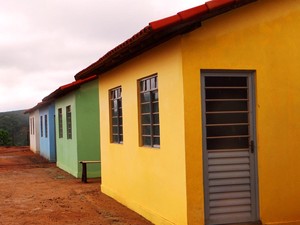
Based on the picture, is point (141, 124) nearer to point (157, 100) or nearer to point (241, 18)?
point (157, 100)

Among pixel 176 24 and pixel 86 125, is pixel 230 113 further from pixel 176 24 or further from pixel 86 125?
pixel 86 125

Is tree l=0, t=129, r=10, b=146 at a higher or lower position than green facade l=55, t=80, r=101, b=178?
lower

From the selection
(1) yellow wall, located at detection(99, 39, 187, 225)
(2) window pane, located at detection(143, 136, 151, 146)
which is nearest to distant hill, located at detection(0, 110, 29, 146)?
(1) yellow wall, located at detection(99, 39, 187, 225)

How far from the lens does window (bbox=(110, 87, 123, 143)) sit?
447 inches

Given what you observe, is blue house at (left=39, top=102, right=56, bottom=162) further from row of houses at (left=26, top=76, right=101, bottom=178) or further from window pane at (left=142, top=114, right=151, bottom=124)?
window pane at (left=142, top=114, right=151, bottom=124)

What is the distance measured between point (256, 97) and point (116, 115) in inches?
183

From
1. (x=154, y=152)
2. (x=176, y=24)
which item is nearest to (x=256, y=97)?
(x=176, y=24)

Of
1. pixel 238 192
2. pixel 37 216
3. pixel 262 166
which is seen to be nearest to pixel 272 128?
pixel 262 166

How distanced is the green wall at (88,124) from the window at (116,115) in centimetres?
496

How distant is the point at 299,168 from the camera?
26.1ft

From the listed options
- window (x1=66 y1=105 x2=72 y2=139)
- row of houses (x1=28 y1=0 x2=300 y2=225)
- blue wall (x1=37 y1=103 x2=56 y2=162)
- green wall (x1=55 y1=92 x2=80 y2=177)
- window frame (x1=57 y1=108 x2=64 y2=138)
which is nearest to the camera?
row of houses (x1=28 y1=0 x2=300 y2=225)

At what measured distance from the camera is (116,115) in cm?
1169

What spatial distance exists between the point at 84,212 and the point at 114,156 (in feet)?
5.98

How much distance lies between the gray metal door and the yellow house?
0.6 inches
